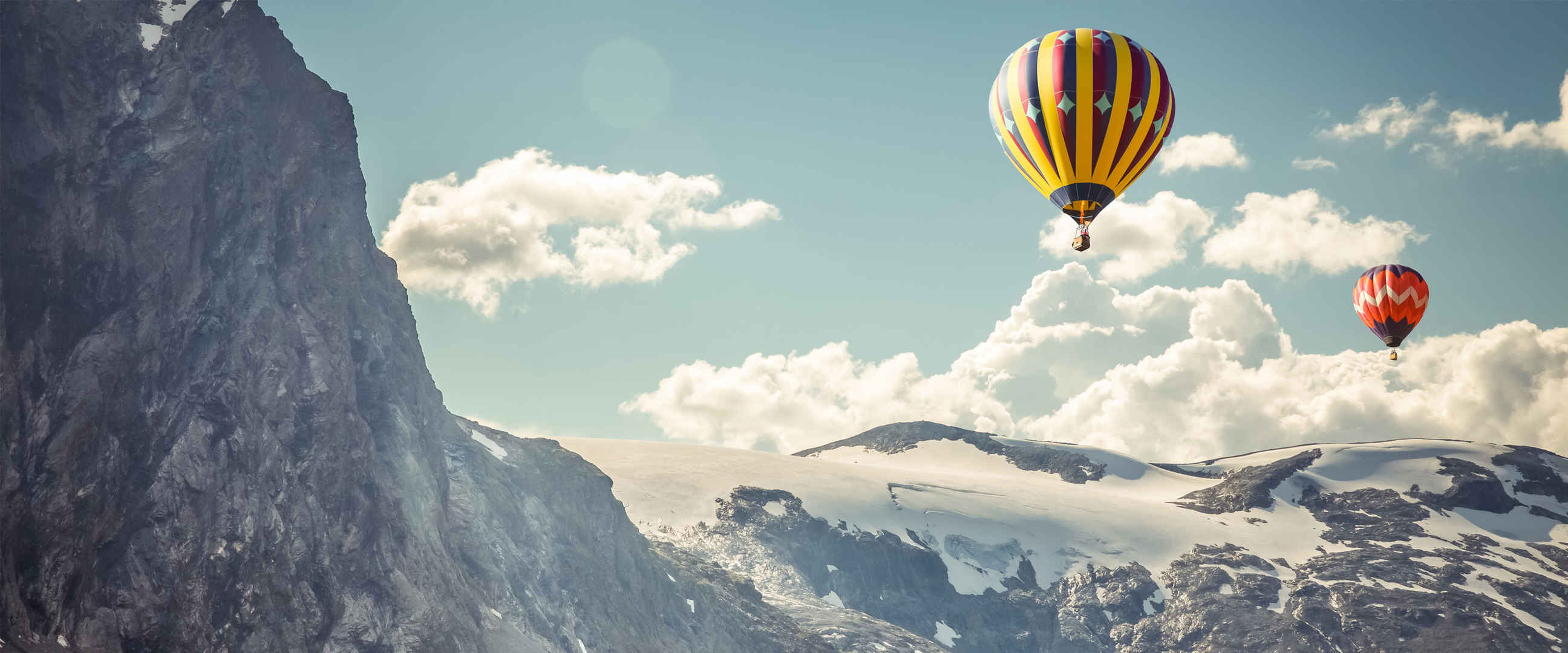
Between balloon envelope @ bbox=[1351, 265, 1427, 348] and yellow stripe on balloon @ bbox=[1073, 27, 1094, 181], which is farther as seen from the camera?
balloon envelope @ bbox=[1351, 265, 1427, 348]

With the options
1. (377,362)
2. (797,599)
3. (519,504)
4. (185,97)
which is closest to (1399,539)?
(797,599)

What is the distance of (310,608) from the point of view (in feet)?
207

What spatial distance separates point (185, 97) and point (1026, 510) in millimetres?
140169

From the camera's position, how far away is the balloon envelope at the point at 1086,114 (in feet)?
187

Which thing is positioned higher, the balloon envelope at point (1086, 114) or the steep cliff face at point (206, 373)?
the balloon envelope at point (1086, 114)

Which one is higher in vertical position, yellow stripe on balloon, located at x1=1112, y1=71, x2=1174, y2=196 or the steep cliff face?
yellow stripe on balloon, located at x1=1112, y1=71, x2=1174, y2=196

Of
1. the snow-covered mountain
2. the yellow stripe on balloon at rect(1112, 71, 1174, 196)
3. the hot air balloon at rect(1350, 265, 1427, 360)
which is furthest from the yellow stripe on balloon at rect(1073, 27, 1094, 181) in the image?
the snow-covered mountain

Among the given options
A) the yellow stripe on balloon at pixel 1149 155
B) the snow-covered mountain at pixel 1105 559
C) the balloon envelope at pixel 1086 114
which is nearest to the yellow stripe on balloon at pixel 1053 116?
the balloon envelope at pixel 1086 114

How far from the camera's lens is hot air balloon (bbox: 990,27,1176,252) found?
5694 cm

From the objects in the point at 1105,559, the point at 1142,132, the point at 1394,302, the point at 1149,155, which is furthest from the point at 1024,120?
the point at 1105,559

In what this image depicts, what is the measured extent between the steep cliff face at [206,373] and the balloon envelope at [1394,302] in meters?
65.9

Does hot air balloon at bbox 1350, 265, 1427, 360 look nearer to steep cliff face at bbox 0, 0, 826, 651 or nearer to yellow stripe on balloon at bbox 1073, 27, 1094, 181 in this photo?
yellow stripe on balloon at bbox 1073, 27, 1094, 181

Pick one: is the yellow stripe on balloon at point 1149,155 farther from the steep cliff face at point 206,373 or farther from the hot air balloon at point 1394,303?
the steep cliff face at point 206,373

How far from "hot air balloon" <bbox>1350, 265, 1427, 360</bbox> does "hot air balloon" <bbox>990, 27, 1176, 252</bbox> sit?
39.0 metres
